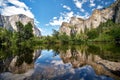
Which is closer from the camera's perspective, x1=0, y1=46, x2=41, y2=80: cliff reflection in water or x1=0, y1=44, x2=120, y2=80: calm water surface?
x1=0, y1=44, x2=120, y2=80: calm water surface

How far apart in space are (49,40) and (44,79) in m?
133

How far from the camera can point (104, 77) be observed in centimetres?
1823

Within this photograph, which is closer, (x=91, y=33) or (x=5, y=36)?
(x=5, y=36)

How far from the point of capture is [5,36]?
102m

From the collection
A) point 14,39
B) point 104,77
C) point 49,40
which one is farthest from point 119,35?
point 104,77

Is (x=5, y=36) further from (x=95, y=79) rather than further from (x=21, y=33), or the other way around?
(x=95, y=79)

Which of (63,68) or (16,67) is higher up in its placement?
(16,67)

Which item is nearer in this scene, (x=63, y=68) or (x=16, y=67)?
(x=63, y=68)

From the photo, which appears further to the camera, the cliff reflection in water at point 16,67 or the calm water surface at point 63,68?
the cliff reflection in water at point 16,67

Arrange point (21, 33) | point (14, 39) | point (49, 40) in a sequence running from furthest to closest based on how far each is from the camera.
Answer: point (49, 40) < point (21, 33) < point (14, 39)

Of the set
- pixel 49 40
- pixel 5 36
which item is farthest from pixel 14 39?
pixel 49 40

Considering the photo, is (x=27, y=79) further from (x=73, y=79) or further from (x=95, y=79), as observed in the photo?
(x=95, y=79)

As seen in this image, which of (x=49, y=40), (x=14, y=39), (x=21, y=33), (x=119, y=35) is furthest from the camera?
(x=49, y=40)

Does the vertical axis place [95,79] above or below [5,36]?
below
